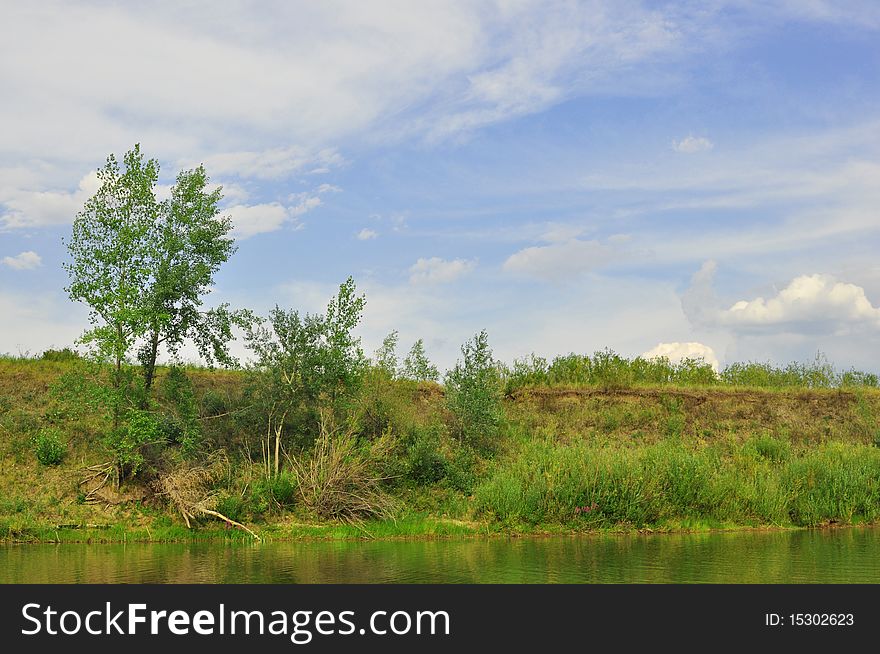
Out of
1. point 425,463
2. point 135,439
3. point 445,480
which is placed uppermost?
point 135,439

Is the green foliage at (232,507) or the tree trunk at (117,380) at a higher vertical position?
the tree trunk at (117,380)

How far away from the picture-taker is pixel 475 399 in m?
38.3

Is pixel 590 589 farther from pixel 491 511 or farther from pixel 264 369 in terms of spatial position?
pixel 264 369

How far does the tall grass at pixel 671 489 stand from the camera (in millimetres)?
Answer: 32906

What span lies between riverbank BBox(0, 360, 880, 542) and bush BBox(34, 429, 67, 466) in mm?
227

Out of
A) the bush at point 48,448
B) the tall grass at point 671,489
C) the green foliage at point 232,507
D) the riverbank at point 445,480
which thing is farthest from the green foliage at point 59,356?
the tall grass at point 671,489

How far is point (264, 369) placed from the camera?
117 feet

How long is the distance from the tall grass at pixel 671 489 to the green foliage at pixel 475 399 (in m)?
1.68

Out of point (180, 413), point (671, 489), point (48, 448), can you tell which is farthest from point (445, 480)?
point (48, 448)

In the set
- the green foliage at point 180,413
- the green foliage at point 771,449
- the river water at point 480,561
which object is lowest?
the river water at point 480,561

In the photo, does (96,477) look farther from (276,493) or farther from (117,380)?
(276,493)

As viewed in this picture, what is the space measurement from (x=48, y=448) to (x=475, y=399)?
18.3 metres

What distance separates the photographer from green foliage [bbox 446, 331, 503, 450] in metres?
38.3

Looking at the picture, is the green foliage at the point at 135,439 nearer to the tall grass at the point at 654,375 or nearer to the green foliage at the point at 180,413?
the green foliage at the point at 180,413
